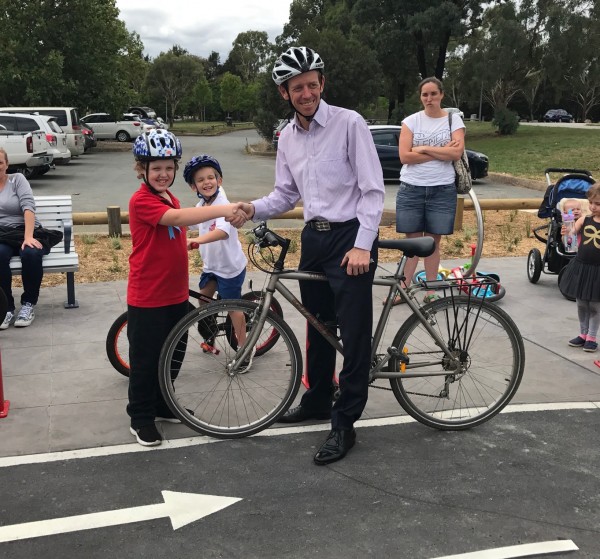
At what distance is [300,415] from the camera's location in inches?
161

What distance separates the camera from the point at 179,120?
8738 cm

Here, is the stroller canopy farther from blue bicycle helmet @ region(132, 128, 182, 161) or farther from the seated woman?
the seated woman

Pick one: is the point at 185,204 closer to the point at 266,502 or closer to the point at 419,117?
the point at 419,117

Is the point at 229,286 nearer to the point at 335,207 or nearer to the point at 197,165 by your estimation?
the point at 197,165

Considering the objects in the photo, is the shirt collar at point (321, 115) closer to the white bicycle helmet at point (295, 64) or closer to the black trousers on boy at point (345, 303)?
the white bicycle helmet at point (295, 64)

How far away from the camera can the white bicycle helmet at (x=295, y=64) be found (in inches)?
131

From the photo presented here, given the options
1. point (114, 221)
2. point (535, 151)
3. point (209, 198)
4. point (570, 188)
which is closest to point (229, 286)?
point (209, 198)

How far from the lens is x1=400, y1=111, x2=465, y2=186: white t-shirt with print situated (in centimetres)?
598

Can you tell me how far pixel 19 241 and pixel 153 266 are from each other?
2.88 metres

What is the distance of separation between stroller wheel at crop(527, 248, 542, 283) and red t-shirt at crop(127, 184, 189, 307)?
15.2ft

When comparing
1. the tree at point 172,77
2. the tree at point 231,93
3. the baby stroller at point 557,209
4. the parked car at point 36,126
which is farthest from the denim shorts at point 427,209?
the tree at point 231,93

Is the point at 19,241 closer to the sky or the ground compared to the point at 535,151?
closer to the ground

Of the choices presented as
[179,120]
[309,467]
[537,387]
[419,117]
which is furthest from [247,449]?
[179,120]

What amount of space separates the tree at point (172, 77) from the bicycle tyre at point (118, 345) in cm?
6325
